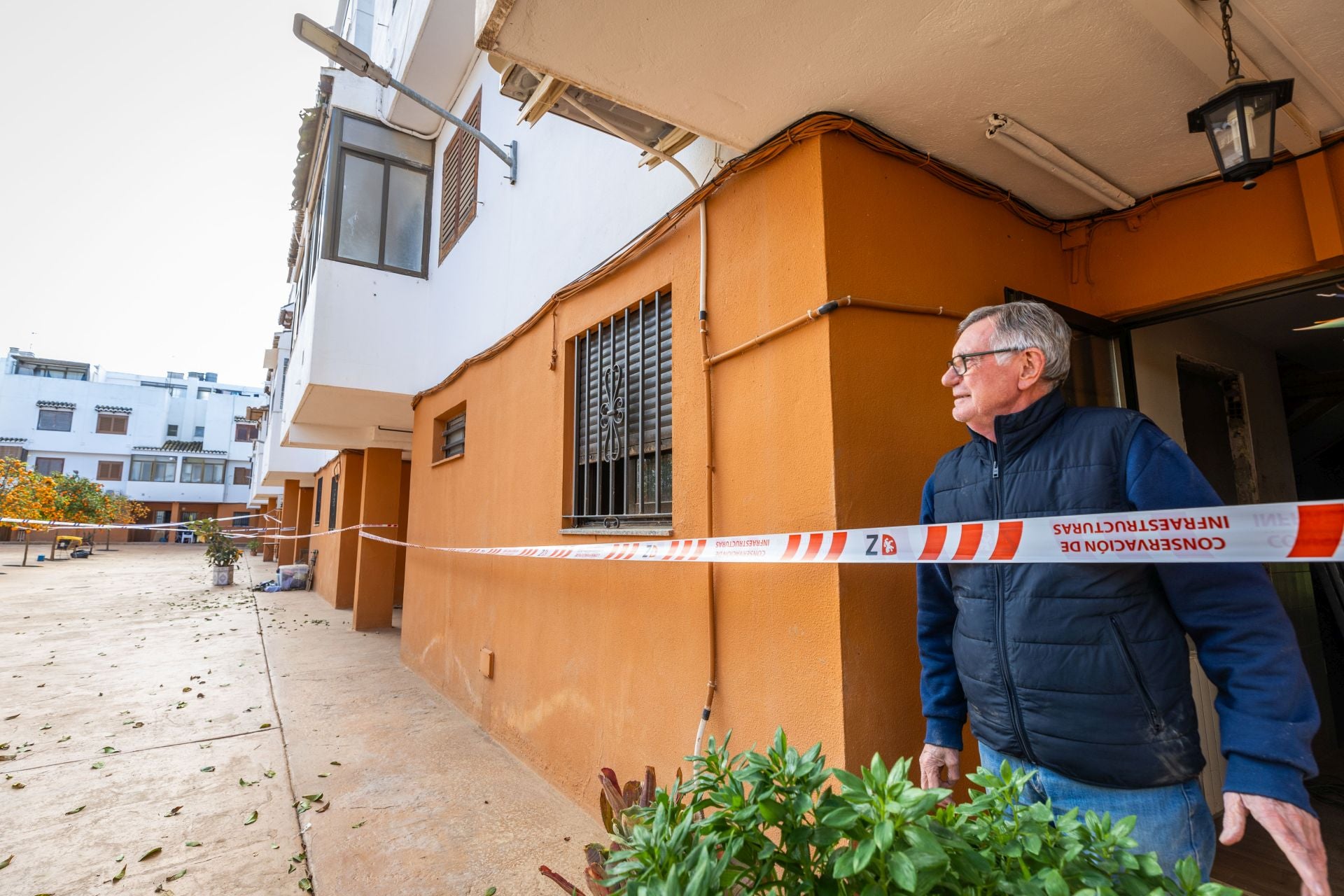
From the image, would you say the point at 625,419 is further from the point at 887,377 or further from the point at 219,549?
the point at 219,549

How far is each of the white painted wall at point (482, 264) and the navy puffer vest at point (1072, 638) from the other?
2187 mm

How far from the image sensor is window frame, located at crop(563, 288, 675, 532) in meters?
3.30

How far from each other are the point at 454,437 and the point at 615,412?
12.1ft

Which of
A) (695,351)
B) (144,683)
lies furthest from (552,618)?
(144,683)

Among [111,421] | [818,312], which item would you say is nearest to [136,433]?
[111,421]

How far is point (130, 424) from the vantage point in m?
41.1

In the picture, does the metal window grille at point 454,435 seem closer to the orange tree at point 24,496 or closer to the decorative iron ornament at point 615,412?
the decorative iron ornament at point 615,412

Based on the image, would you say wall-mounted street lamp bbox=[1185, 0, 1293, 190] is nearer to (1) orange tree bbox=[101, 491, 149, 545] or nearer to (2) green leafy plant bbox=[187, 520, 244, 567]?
(2) green leafy plant bbox=[187, 520, 244, 567]

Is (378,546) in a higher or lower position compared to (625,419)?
lower

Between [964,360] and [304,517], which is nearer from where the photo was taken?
[964,360]

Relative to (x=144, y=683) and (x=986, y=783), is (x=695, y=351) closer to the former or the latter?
(x=986, y=783)

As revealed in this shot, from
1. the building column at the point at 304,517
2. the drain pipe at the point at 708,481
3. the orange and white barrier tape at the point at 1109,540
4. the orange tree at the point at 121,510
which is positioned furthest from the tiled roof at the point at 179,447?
the orange and white barrier tape at the point at 1109,540

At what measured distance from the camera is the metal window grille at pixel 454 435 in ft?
20.8

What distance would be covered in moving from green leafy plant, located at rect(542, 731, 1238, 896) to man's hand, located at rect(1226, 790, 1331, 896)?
0.41 m
